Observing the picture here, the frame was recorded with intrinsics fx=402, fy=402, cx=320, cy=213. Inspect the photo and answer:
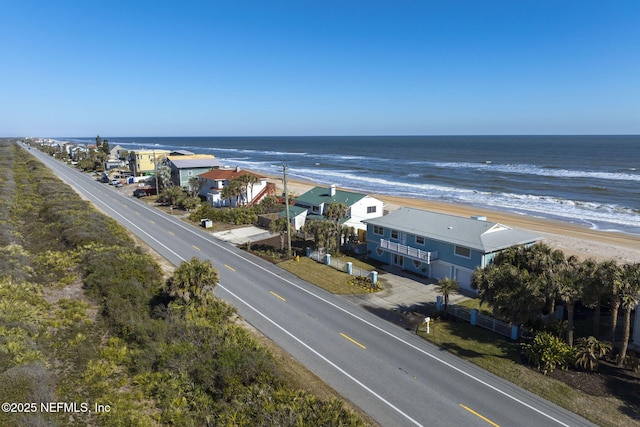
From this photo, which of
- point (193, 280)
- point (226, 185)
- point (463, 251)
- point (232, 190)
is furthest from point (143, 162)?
point (463, 251)

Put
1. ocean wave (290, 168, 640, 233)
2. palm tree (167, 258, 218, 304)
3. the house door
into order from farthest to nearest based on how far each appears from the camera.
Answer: ocean wave (290, 168, 640, 233)
the house door
palm tree (167, 258, 218, 304)

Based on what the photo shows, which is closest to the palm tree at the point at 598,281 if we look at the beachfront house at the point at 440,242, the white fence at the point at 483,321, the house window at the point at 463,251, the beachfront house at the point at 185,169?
the white fence at the point at 483,321

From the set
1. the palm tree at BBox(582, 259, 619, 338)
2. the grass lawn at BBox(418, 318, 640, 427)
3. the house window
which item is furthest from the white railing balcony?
the palm tree at BBox(582, 259, 619, 338)

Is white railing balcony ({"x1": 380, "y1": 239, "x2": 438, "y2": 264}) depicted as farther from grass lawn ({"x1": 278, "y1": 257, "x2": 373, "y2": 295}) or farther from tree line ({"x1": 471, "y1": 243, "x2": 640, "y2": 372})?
tree line ({"x1": 471, "y1": 243, "x2": 640, "y2": 372})

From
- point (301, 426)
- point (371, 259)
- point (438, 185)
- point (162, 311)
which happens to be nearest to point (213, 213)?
point (371, 259)

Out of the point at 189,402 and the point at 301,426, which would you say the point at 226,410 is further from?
the point at 301,426

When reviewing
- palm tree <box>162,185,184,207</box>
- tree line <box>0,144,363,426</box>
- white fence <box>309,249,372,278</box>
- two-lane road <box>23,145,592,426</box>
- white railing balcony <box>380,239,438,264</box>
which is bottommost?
two-lane road <box>23,145,592,426</box>
